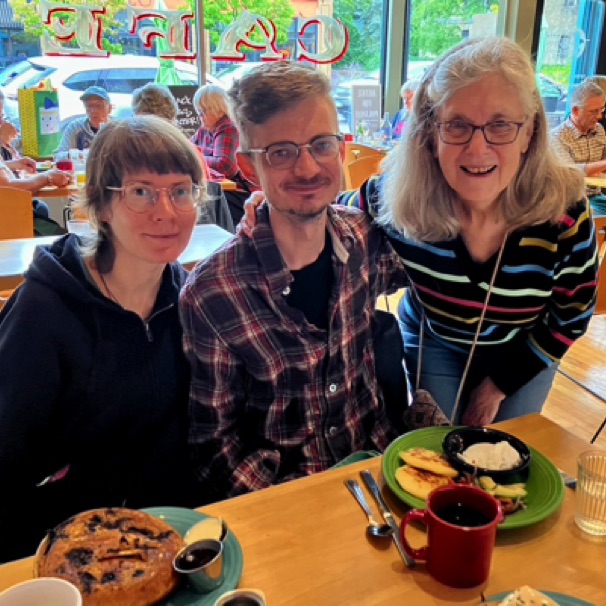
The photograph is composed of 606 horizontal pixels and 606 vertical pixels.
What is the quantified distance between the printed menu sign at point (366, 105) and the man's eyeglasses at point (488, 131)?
5728mm

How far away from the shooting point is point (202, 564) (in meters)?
0.88

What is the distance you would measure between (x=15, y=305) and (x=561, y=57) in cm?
786

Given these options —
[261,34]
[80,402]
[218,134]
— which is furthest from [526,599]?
[261,34]

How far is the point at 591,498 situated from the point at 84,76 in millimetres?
6004

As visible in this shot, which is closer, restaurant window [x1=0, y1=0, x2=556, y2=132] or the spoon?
the spoon

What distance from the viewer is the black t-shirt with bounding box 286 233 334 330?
1.47 m

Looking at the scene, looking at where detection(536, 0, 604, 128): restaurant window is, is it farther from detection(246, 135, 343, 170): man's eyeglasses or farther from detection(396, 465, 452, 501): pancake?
detection(396, 465, 452, 501): pancake

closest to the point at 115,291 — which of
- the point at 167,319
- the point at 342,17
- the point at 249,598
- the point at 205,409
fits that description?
the point at 167,319

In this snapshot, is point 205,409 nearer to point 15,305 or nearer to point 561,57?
point 15,305

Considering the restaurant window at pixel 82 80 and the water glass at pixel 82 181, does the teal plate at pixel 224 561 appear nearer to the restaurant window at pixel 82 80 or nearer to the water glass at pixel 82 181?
the water glass at pixel 82 181

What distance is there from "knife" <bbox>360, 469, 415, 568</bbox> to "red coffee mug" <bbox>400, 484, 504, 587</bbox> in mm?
19

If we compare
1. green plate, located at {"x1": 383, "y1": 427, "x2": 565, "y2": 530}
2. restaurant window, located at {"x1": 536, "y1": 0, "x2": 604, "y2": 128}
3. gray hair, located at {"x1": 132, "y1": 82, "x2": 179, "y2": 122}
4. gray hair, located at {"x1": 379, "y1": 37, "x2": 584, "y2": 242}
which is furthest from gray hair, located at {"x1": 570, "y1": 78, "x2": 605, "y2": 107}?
green plate, located at {"x1": 383, "y1": 427, "x2": 565, "y2": 530}

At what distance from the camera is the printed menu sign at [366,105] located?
6938 mm

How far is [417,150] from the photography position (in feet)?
5.39
